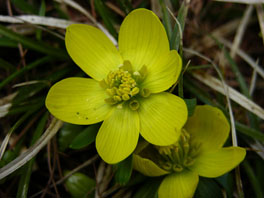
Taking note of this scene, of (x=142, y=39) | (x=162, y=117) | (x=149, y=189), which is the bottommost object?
(x=149, y=189)

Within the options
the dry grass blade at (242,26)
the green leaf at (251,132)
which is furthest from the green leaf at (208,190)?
the dry grass blade at (242,26)

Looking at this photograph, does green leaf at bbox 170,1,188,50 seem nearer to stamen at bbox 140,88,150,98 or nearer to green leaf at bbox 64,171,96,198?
stamen at bbox 140,88,150,98

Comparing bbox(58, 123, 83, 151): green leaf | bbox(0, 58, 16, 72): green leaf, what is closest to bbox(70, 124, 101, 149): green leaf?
bbox(58, 123, 83, 151): green leaf

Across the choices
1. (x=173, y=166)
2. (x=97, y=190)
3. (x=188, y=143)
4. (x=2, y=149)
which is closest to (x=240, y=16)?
(x=188, y=143)

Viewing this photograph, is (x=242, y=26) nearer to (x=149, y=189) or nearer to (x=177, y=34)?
(x=177, y=34)

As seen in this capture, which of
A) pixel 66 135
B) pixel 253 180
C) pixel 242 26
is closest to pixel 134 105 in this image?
pixel 66 135

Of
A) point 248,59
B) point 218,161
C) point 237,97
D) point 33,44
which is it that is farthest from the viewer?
point 248,59

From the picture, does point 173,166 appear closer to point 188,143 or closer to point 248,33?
point 188,143
